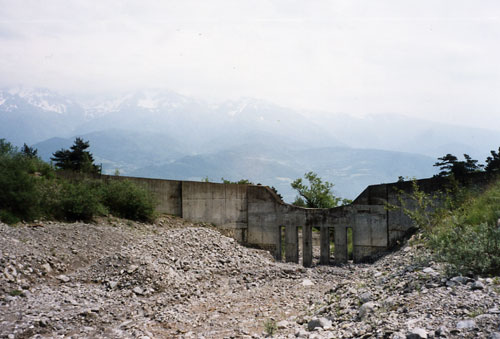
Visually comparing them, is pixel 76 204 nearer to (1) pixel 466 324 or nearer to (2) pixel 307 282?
(2) pixel 307 282

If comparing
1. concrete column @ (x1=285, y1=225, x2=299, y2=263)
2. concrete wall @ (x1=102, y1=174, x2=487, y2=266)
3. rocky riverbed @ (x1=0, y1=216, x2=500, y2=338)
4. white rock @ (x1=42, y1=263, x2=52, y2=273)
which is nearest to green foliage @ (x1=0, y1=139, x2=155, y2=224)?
rocky riverbed @ (x1=0, y1=216, x2=500, y2=338)

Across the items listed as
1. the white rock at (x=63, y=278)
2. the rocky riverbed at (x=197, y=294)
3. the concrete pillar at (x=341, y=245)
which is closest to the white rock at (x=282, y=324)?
the rocky riverbed at (x=197, y=294)

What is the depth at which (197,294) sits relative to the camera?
1138cm

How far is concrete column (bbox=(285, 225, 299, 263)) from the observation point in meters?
19.5

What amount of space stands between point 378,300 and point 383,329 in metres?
1.69

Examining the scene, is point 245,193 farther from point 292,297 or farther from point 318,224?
point 292,297

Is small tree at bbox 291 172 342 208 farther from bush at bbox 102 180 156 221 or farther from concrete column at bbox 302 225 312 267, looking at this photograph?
bush at bbox 102 180 156 221

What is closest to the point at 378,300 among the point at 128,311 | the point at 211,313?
the point at 211,313

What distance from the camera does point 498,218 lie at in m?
8.82

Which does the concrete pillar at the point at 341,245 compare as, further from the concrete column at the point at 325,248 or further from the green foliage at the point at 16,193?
the green foliage at the point at 16,193

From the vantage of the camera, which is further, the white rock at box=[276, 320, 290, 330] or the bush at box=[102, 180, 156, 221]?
the bush at box=[102, 180, 156, 221]

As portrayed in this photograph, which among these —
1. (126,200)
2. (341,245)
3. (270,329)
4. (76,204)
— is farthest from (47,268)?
(341,245)

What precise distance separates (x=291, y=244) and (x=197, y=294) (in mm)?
8964

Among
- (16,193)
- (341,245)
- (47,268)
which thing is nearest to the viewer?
(47,268)
